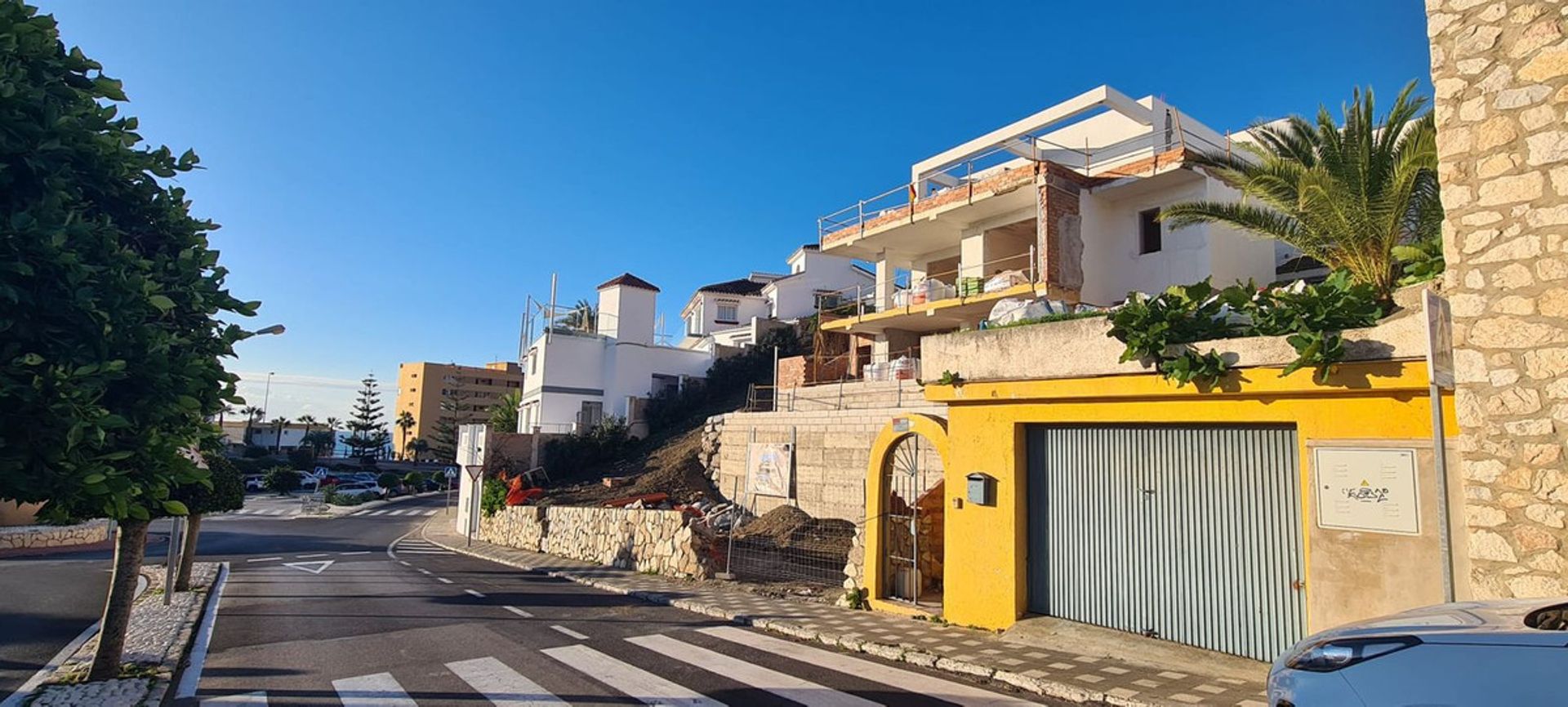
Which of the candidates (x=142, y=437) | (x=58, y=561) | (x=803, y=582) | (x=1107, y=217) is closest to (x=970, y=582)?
(x=803, y=582)

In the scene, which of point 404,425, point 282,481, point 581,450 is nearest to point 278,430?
point 404,425

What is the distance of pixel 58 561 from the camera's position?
18375 millimetres

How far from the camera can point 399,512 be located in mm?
42500

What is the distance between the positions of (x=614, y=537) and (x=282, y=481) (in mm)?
46092

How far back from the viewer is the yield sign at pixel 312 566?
17531 millimetres

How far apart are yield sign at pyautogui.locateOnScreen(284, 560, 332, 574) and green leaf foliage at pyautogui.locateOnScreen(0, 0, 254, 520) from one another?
12962mm

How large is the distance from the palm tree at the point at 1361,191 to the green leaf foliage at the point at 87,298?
1188cm

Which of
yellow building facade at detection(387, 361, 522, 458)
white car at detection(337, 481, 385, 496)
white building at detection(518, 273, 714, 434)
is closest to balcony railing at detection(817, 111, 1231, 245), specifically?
white building at detection(518, 273, 714, 434)

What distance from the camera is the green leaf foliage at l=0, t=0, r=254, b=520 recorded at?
4.56 metres

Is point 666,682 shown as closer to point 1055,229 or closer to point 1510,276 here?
point 1510,276

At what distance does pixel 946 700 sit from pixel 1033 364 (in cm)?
420

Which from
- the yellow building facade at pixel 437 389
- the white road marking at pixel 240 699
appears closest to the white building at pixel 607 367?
the white road marking at pixel 240 699

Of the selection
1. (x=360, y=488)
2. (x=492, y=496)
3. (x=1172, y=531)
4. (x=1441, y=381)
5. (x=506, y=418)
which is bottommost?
(x=360, y=488)

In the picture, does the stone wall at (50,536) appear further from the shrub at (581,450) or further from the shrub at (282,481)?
the shrub at (282,481)
